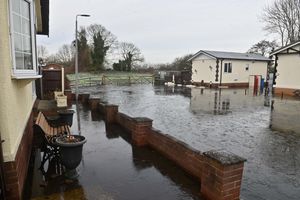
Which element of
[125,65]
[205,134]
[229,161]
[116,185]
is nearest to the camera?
[229,161]

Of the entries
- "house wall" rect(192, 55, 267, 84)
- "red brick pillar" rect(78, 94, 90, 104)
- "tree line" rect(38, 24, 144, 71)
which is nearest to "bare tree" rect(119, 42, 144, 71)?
"tree line" rect(38, 24, 144, 71)

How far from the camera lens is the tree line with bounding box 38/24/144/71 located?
4206 cm

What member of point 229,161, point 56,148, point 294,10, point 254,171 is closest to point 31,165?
point 56,148

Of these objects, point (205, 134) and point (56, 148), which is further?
point (205, 134)

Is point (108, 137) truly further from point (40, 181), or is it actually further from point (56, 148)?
point (40, 181)

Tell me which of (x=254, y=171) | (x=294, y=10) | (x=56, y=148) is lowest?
(x=254, y=171)

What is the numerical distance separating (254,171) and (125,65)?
4509 cm

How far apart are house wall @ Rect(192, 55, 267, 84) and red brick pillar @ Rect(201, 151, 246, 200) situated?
949 inches

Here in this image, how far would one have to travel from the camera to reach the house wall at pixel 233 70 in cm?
2652

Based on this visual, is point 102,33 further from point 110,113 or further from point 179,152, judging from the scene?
point 179,152

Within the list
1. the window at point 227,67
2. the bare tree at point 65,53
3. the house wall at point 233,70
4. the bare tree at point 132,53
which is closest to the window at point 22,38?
the house wall at point 233,70

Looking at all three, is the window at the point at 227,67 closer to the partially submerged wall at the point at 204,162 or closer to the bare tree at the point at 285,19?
the bare tree at the point at 285,19

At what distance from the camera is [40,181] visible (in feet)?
12.4

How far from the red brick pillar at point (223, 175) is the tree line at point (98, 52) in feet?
128
